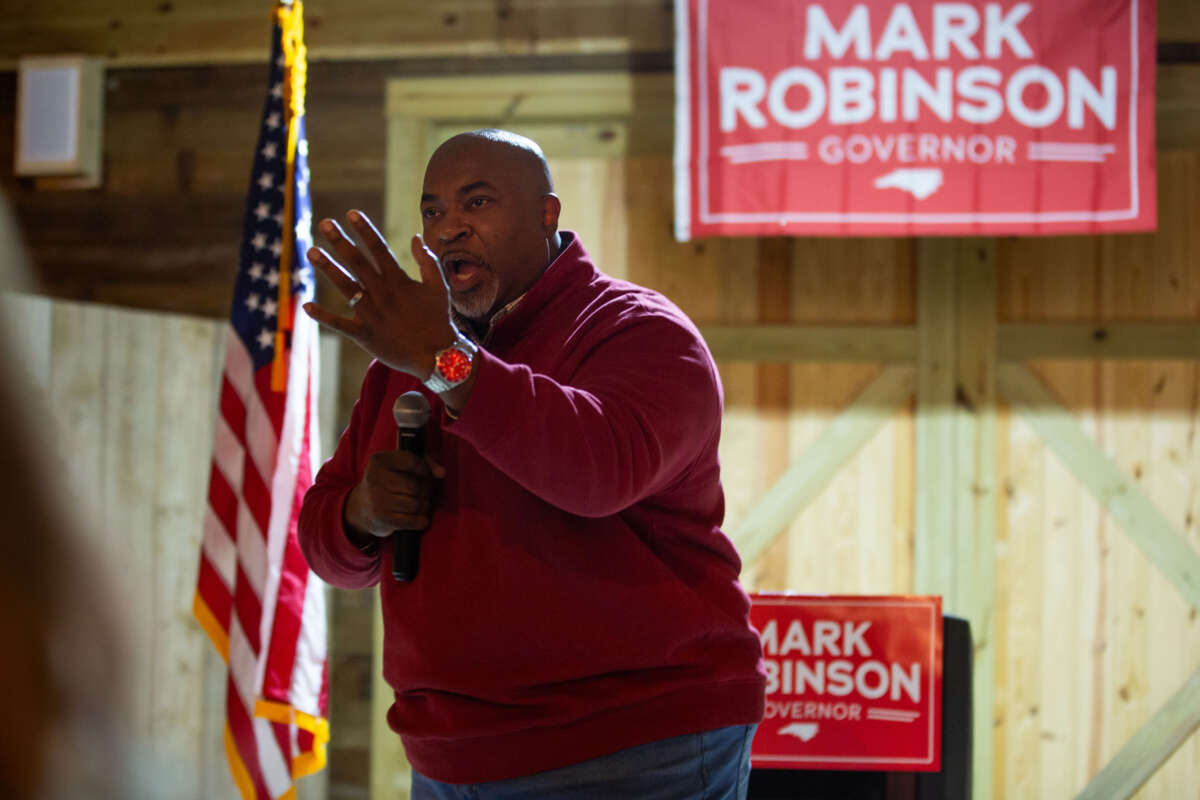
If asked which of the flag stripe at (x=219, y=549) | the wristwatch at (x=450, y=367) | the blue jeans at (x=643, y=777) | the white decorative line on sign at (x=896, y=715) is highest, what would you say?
Answer: the wristwatch at (x=450, y=367)

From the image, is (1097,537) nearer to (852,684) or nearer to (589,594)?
(852,684)

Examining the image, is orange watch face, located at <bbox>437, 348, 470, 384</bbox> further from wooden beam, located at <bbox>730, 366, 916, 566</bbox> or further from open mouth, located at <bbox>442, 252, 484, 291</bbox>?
wooden beam, located at <bbox>730, 366, 916, 566</bbox>

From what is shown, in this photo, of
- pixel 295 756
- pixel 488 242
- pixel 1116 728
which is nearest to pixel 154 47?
pixel 295 756

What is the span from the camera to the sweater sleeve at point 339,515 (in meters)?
1.54

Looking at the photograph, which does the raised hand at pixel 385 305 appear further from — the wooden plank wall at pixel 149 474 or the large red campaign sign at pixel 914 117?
the large red campaign sign at pixel 914 117

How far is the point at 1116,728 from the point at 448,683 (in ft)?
9.53

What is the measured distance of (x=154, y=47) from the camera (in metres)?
4.17

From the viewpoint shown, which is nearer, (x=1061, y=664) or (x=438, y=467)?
(x=438, y=467)

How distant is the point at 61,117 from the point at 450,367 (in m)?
3.54

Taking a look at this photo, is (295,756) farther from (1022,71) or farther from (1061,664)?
(1022,71)

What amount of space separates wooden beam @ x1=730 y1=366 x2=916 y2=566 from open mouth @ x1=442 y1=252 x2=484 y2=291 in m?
2.40

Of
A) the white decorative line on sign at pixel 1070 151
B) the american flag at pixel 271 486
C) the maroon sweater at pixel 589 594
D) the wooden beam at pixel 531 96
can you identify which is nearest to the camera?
the maroon sweater at pixel 589 594

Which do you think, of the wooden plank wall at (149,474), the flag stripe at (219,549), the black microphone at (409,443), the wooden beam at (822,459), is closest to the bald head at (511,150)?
the black microphone at (409,443)

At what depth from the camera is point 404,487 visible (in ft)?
4.46
